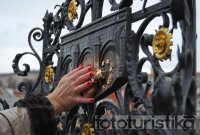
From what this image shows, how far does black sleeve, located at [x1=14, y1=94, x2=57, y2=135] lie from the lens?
5.34ft

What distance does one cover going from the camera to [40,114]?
1.64 metres

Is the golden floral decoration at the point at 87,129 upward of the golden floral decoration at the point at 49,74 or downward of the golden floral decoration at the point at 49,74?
downward

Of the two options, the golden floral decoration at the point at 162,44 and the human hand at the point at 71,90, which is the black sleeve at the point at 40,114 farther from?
the golden floral decoration at the point at 162,44

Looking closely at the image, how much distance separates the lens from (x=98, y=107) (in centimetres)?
224

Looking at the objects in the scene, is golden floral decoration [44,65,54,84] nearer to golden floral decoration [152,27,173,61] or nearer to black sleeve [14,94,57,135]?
black sleeve [14,94,57,135]

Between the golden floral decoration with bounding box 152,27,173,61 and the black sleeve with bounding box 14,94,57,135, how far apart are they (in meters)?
0.43

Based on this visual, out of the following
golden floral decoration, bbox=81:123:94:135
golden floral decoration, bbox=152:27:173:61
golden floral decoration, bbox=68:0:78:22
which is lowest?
golden floral decoration, bbox=81:123:94:135

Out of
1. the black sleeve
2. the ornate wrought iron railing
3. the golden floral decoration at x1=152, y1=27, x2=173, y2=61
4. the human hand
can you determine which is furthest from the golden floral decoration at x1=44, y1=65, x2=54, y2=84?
the golden floral decoration at x1=152, y1=27, x2=173, y2=61

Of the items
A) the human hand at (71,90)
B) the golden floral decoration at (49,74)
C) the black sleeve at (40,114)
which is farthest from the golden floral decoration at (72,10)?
the black sleeve at (40,114)

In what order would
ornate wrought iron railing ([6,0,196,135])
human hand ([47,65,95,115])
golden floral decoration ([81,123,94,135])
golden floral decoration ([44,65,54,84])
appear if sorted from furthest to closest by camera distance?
golden floral decoration ([44,65,54,84]) → golden floral decoration ([81,123,94,135]) → human hand ([47,65,95,115]) → ornate wrought iron railing ([6,0,196,135])

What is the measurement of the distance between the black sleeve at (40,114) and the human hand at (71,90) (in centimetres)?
7

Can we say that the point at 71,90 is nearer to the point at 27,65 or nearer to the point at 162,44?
the point at 162,44

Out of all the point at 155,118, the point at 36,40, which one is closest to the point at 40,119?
the point at 155,118

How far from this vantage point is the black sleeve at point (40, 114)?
64.1 inches
